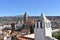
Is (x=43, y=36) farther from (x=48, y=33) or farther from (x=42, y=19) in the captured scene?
(x=42, y=19)

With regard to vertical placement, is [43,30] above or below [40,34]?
above

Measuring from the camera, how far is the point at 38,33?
9.75 metres

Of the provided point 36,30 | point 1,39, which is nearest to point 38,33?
point 36,30

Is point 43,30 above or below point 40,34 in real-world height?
above

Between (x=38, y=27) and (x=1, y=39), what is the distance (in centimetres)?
1136

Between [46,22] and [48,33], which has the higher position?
[46,22]

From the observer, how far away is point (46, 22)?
32.0 feet

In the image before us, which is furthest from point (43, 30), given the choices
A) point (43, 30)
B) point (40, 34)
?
point (40, 34)

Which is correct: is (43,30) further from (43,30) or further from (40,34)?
(40,34)

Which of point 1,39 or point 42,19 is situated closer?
point 42,19

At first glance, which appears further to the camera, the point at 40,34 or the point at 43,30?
the point at 40,34

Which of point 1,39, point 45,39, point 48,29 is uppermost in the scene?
point 48,29

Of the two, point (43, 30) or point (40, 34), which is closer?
point (43, 30)

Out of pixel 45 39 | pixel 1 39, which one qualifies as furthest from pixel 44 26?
pixel 1 39
